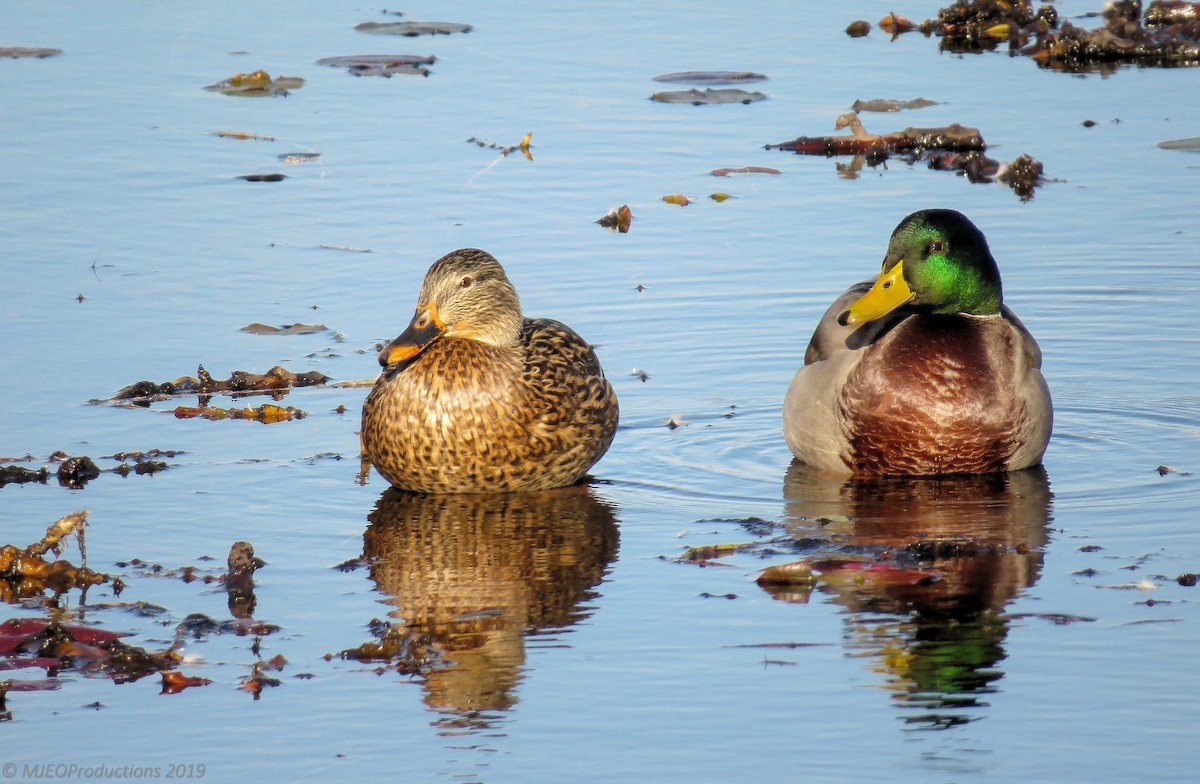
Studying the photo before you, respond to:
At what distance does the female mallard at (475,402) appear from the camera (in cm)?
670

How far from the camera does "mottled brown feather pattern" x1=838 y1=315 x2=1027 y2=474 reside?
7027 mm

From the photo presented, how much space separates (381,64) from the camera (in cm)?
1314

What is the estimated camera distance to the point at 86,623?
531cm

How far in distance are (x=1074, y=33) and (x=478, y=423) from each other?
7.92 m

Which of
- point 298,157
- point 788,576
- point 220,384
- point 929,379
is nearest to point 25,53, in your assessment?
point 298,157

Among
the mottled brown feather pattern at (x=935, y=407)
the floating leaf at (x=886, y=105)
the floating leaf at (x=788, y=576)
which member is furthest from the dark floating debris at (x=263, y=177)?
the floating leaf at (x=788, y=576)

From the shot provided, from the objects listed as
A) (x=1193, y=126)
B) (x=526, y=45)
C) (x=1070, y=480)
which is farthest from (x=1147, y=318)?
(x=526, y=45)

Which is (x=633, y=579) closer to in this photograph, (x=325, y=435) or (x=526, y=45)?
(x=325, y=435)

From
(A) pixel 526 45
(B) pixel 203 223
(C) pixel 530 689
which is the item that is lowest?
(C) pixel 530 689

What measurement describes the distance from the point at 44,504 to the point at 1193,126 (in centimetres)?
760

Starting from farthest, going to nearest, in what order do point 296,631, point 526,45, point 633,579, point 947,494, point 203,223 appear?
point 526,45 → point 203,223 → point 947,494 → point 633,579 → point 296,631

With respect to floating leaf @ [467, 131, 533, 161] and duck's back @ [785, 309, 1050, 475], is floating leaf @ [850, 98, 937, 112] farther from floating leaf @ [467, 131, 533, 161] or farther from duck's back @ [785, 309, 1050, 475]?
duck's back @ [785, 309, 1050, 475]

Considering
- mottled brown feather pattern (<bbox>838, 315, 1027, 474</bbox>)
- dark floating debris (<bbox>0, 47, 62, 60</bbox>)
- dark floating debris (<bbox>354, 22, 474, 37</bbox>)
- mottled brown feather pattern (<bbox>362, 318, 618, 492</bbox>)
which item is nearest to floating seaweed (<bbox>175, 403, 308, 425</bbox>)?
mottled brown feather pattern (<bbox>362, 318, 618, 492</bbox>)

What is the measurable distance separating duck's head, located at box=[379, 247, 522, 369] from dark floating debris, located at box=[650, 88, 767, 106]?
5.51 metres
